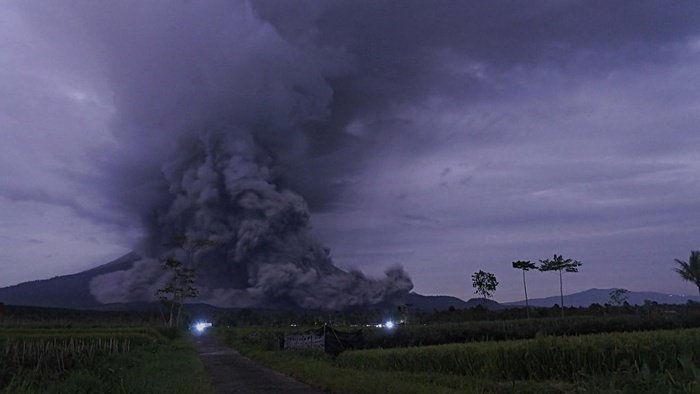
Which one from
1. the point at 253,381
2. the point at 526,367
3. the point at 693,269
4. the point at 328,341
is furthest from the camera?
the point at 693,269

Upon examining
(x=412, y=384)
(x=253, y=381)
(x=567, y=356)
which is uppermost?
(x=567, y=356)

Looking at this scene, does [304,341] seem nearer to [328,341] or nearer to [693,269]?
[328,341]

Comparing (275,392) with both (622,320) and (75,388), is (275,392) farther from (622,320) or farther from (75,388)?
(622,320)

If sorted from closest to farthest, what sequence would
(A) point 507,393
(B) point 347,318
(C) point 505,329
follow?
(A) point 507,393 → (C) point 505,329 → (B) point 347,318

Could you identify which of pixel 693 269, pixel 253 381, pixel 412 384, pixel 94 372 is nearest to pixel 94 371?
pixel 94 372

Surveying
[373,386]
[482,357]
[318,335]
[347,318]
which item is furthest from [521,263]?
[373,386]

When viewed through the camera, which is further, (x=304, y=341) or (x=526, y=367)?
(x=304, y=341)

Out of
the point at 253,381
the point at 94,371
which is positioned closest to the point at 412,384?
the point at 253,381

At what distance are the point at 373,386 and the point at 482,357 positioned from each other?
6528 mm

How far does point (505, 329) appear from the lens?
1582 inches

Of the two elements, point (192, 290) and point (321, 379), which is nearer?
point (321, 379)

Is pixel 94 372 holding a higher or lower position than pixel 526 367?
higher

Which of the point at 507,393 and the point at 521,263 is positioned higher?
the point at 521,263

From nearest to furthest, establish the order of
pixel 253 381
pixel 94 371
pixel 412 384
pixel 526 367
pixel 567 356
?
pixel 412 384, pixel 567 356, pixel 94 371, pixel 526 367, pixel 253 381
